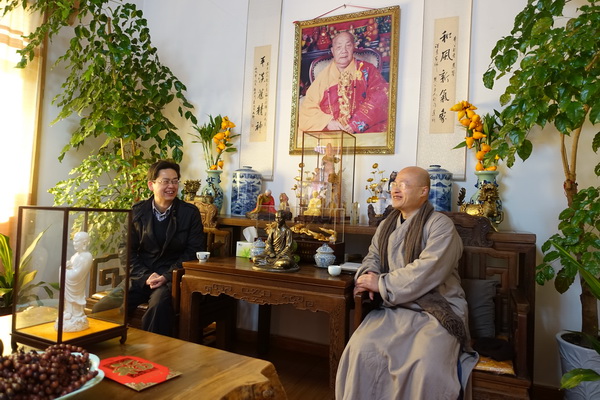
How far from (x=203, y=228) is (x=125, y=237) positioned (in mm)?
1392

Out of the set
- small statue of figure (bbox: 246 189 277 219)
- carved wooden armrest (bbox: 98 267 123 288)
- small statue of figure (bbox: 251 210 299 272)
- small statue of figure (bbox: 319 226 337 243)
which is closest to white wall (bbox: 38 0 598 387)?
small statue of figure (bbox: 246 189 277 219)

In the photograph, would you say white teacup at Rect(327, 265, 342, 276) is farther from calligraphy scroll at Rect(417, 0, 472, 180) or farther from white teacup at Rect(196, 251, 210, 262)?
calligraphy scroll at Rect(417, 0, 472, 180)

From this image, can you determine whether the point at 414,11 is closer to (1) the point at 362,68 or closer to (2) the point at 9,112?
(1) the point at 362,68

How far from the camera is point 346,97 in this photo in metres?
2.98

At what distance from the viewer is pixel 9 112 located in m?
2.93

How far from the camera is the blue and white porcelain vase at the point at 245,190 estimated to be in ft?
10.2

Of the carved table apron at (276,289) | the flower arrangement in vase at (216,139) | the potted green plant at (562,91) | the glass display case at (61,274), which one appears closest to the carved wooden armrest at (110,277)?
the glass display case at (61,274)

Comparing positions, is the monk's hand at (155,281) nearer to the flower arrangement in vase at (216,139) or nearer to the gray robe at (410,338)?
the flower arrangement in vase at (216,139)

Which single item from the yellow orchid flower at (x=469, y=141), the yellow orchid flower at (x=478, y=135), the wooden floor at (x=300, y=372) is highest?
the yellow orchid flower at (x=478, y=135)

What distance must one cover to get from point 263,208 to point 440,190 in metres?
1.18

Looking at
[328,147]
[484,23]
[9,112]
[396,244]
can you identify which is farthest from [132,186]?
[484,23]

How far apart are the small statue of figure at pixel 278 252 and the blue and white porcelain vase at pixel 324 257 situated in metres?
0.15

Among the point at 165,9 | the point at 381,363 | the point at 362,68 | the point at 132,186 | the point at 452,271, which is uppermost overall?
the point at 165,9

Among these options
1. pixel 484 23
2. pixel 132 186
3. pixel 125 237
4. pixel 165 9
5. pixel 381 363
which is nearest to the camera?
pixel 125 237
